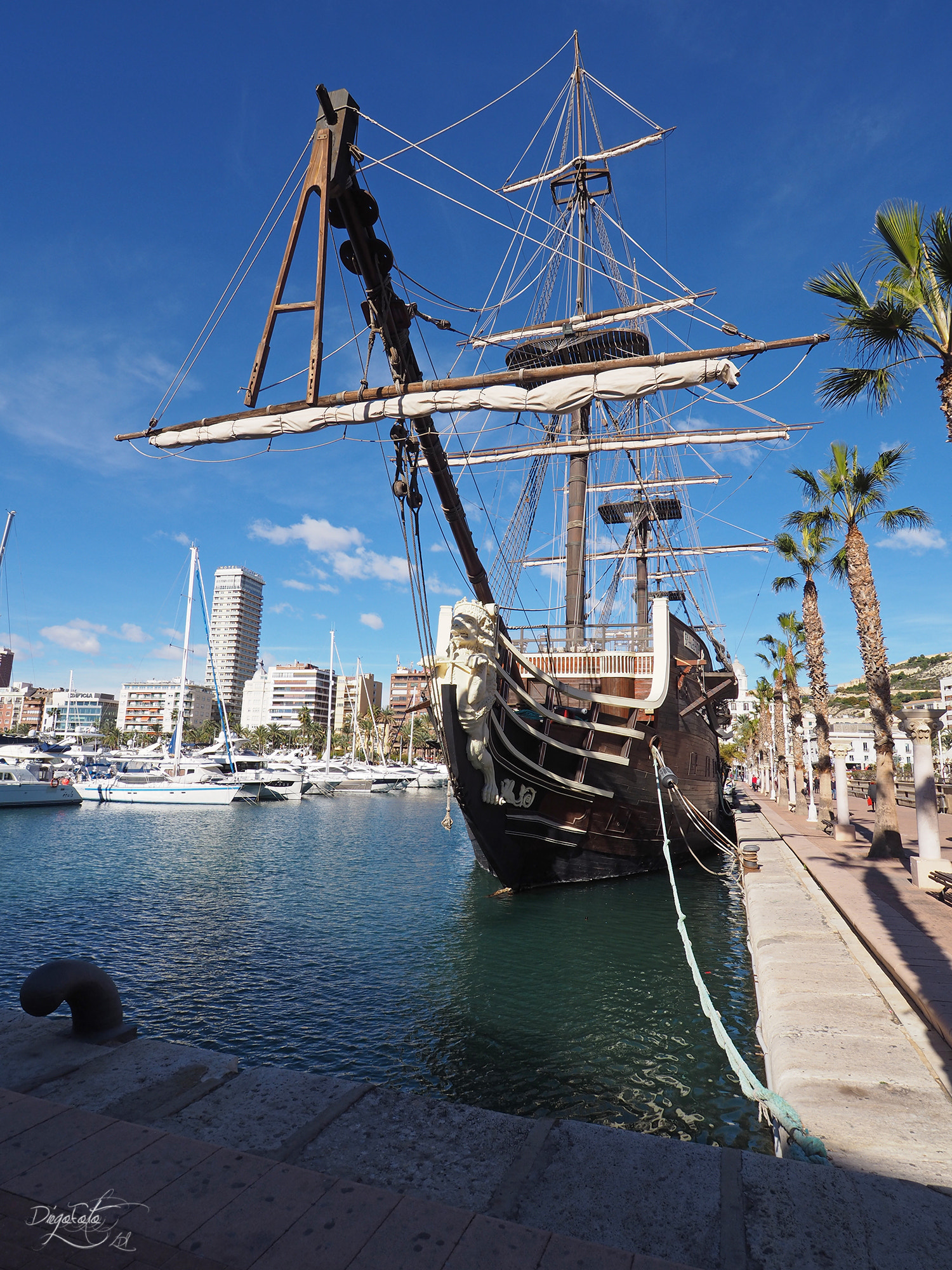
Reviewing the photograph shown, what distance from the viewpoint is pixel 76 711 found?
580 ft

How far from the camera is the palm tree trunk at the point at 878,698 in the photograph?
49.9 ft

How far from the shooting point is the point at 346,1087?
151 inches

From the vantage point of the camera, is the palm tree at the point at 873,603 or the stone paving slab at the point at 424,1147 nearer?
the stone paving slab at the point at 424,1147

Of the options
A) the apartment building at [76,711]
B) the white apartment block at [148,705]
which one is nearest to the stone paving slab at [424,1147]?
the white apartment block at [148,705]

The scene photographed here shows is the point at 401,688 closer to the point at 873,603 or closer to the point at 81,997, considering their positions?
the point at 873,603

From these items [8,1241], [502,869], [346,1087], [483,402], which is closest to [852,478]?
[483,402]

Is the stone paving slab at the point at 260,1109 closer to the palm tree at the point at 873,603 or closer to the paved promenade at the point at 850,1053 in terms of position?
the paved promenade at the point at 850,1053

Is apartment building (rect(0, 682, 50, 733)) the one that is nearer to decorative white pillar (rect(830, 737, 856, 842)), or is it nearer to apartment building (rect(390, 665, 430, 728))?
apartment building (rect(390, 665, 430, 728))

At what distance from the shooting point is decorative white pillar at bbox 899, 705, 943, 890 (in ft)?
37.2

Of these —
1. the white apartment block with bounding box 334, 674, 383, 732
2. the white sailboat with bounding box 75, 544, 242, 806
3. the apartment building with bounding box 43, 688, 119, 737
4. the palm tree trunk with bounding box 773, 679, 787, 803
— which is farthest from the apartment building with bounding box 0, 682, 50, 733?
the palm tree trunk with bounding box 773, 679, 787, 803

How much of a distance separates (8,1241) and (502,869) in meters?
13.2

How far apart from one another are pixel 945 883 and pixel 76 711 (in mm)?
201091

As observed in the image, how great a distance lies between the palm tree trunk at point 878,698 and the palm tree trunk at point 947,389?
7.01 m

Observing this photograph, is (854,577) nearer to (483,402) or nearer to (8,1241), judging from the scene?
(483,402)
